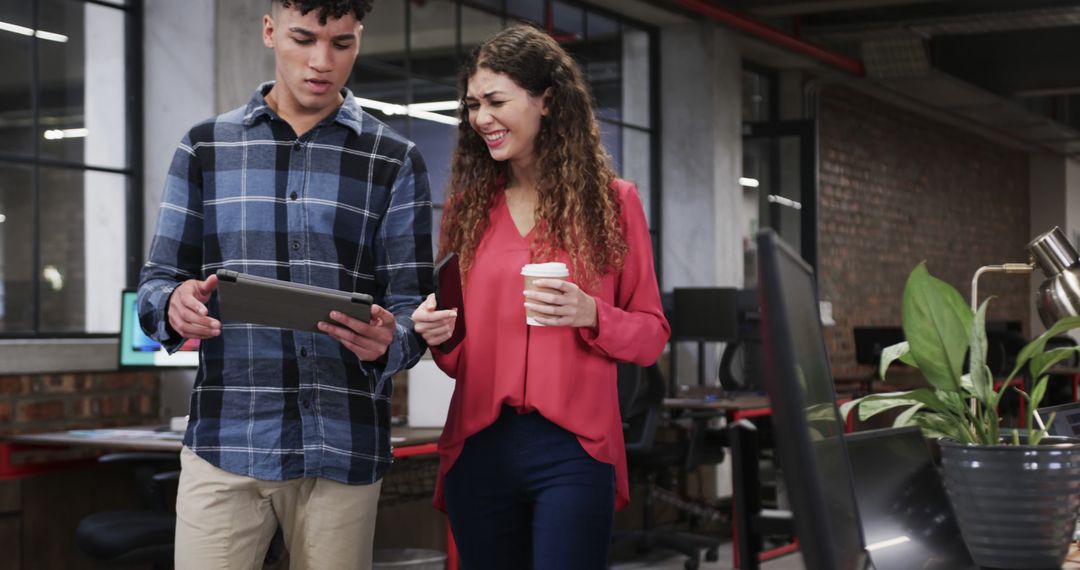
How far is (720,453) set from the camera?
20.6 ft

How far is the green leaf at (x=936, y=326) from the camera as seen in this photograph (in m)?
1.55

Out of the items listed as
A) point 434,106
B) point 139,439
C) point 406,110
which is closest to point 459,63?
point 434,106

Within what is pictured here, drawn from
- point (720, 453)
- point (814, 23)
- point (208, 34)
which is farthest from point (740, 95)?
point (208, 34)

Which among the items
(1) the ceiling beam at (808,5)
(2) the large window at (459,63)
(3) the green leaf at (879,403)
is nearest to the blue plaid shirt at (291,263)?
(3) the green leaf at (879,403)

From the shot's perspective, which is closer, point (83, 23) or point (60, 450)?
point (60, 450)

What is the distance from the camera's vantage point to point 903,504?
1.58 m

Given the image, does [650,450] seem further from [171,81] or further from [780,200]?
[780,200]

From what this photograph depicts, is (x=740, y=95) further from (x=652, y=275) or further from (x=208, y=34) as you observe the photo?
(x=652, y=275)

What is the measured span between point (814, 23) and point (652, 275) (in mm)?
7878

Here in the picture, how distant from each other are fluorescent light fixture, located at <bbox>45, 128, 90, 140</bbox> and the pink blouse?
10.3 ft

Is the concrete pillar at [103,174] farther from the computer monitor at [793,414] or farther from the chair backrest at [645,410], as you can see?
the computer monitor at [793,414]

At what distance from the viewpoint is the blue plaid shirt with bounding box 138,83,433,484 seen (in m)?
1.73

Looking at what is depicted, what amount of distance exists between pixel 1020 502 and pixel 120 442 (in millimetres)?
2968

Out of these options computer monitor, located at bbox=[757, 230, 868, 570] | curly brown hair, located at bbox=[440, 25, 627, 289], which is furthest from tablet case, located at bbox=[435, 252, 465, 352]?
computer monitor, located at bbox=[757, 230, 868, 570]
